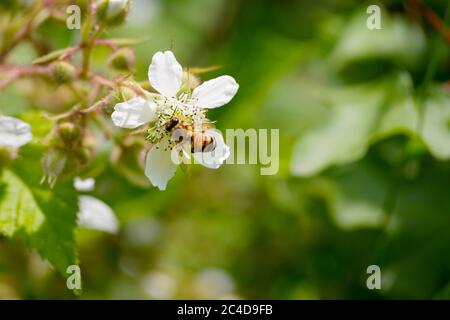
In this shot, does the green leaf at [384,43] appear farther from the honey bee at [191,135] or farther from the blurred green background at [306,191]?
the honey bee at [191,135]

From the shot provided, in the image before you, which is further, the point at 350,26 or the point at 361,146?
the point at 350,26

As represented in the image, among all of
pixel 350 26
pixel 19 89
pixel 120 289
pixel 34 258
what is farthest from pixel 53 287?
pixel 350 26

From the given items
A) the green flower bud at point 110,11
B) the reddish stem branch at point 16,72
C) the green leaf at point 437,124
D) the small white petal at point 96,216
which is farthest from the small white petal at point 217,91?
the green leaf at point 437,124

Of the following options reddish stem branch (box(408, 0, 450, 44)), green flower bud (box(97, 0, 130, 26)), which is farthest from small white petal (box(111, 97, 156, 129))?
reddish stem branch (box(408, 0, 450, 44))

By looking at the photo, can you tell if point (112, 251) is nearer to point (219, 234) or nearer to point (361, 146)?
point (219, 234)

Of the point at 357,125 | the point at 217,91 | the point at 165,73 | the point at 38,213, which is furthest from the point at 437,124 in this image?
the point at 38,213

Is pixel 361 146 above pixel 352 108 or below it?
below

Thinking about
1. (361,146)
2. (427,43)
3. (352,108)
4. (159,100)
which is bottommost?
(159,100)

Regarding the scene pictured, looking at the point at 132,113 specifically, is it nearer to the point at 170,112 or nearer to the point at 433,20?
the point at 170,112
